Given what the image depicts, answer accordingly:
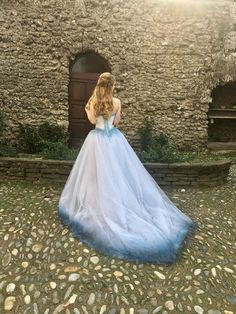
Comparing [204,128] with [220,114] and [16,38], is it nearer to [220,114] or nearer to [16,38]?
[220,114]

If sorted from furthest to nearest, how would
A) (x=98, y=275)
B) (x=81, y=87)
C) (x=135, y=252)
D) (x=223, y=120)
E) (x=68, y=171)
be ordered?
(x=223, y=120) → (x=81, y=87) → (x=68, y=171) → (x=135, y=252) → (x=98, y=275)

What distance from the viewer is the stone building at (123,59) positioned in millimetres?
8234

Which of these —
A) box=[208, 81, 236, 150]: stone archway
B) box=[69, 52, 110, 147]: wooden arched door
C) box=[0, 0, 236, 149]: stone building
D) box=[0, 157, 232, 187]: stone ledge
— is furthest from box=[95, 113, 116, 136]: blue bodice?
box=[208, 81, 236, 150]: stone archway

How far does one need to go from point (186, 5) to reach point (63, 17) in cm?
329

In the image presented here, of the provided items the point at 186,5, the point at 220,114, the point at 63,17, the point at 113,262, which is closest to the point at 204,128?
the point at 220,114

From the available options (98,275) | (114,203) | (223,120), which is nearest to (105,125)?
(114,203)

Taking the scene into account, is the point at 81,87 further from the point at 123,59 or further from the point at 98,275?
the point at 98,275

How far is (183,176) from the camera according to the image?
18.6 feet

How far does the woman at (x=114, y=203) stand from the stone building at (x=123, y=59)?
4.81 metres

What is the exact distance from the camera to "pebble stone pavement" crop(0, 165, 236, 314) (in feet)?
9.30

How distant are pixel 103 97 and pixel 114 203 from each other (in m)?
1.28

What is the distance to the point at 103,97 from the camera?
383 cm

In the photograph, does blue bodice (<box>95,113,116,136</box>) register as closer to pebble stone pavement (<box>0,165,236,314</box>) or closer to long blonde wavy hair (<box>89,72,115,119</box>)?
long blonde wavy hair (<box>89,72,115,119</box>)

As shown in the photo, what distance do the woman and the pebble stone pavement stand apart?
134mm
